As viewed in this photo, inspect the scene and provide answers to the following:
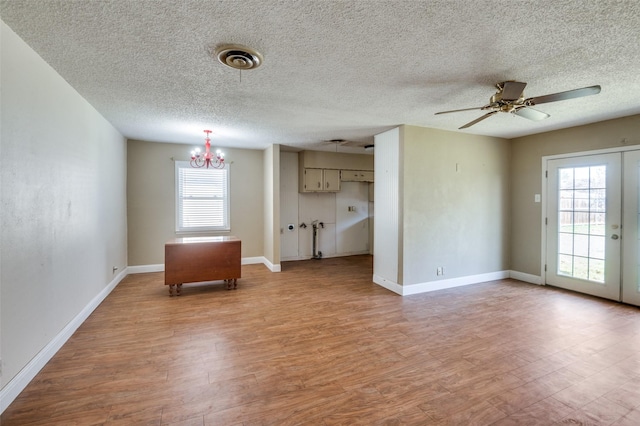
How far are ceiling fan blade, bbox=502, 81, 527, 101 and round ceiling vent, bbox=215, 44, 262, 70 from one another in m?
2.05

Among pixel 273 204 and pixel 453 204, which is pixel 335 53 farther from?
pixel 273 204

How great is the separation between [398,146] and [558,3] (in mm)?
2723

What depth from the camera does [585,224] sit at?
431 centimetres

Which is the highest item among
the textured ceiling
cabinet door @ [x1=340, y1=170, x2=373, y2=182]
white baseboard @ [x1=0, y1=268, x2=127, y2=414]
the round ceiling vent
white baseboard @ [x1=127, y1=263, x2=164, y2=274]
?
the textured ceiling

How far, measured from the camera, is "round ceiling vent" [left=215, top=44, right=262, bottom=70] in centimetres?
210

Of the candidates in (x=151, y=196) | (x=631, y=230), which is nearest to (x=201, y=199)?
(x=151, y=196)

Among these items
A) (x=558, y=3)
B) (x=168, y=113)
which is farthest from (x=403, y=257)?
(x=168, y=113)

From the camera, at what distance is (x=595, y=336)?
2963mm

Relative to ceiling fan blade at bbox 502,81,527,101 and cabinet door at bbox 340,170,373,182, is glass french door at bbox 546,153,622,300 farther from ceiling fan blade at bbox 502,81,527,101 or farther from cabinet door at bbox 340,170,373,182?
cabinet door at bbox 340,170,373,182

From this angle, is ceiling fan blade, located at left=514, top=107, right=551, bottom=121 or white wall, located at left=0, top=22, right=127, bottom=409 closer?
white wall, located at left=0, top=22, right=127, bottom=409

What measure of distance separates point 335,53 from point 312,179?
15.0 feet

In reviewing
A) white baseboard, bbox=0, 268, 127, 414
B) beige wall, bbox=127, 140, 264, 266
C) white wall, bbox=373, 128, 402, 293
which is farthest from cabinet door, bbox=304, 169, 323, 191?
white baseboard, bbox=0, 268, 127, 414

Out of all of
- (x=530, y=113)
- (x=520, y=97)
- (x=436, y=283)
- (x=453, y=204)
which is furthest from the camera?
(x=453, y=204)

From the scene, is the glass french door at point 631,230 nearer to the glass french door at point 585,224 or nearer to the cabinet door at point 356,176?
the glass french door at point 585,224
